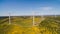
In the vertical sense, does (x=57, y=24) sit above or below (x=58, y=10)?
below

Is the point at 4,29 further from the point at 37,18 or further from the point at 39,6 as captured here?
the point at 39,6

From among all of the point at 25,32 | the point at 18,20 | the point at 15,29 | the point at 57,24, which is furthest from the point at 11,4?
the point at 57,24

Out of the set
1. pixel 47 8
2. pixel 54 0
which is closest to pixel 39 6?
pixel 47 8

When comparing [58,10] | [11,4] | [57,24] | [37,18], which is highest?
[11,4]


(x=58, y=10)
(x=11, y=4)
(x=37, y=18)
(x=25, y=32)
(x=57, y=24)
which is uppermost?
(x=11, y=4)

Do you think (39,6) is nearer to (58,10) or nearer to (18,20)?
(58,10)

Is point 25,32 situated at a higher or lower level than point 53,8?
lower
